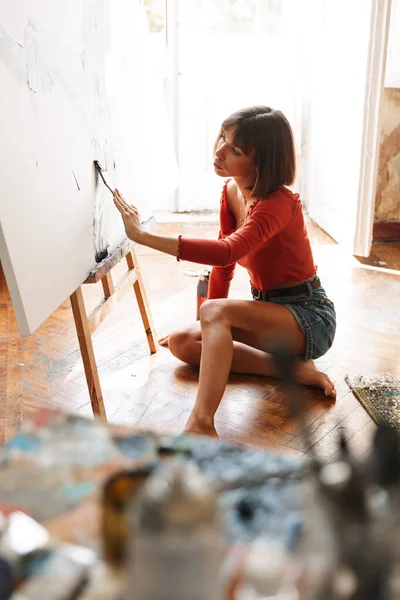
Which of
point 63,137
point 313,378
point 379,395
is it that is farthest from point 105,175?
point 379,395

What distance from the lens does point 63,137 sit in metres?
1.62

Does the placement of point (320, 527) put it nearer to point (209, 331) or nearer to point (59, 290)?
point (59, 290)

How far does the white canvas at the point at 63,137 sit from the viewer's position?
1367mm

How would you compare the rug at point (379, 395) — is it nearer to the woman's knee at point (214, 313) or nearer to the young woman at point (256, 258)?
the young woman at point (256, 258)

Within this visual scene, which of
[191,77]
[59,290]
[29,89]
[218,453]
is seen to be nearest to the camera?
[218,453]

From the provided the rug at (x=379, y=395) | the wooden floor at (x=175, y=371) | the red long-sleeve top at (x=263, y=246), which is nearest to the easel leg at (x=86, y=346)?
the wooden floor at (x=175, y=371)

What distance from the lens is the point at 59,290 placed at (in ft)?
5.21

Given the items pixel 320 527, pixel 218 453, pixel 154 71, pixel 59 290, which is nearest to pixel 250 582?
pixel 320 527

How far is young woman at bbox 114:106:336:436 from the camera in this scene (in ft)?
6.09

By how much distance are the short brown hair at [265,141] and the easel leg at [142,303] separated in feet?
1.74

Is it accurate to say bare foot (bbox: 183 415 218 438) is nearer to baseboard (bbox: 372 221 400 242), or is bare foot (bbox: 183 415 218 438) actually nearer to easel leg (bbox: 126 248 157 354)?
easel leg (bbox: 126 248 157 354)

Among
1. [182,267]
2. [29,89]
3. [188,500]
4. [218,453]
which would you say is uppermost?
[29,89]

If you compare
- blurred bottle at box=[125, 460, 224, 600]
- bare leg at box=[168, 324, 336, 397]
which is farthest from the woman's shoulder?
blurred bottle at box=[125, 460, 224, 600]

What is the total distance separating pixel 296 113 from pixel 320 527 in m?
4.07
